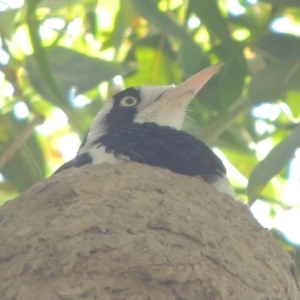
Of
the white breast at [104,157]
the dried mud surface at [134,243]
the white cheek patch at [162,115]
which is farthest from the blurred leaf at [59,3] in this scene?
the dried mud surface at [134,243]

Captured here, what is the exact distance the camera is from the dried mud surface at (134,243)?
2.78 m

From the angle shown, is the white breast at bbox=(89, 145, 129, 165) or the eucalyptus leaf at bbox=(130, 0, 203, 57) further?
the eucalyptus leaf at bbox=(130, 0, 203, 57)

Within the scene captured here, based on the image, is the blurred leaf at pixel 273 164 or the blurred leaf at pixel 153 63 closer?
the blurred leaf at pixel 273 164

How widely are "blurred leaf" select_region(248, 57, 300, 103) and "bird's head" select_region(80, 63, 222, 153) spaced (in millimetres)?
342

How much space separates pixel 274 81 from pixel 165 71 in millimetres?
1122

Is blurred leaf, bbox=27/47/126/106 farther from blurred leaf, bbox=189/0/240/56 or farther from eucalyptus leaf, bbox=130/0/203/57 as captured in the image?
blurred leaf, bbox=189/0/240/56

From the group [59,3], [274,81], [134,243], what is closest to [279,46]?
[274,81]

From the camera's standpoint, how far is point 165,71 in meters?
5.24

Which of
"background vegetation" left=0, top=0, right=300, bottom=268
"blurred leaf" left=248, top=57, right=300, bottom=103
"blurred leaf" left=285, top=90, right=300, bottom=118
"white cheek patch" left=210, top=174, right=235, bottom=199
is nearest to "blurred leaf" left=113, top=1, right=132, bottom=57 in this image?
"background vegetation" left=0, top=0, right=300, bottom=268

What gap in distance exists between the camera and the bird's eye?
4.64m

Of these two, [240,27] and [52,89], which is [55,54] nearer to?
[52,89]

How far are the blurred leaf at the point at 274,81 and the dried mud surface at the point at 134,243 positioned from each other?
953 millimetres

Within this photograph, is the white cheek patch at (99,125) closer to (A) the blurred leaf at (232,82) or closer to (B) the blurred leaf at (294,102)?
(A) the blurred leaf at (232,82)

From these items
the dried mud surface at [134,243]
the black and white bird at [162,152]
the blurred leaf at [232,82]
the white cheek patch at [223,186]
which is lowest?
the dried mud surface at [134,243]
